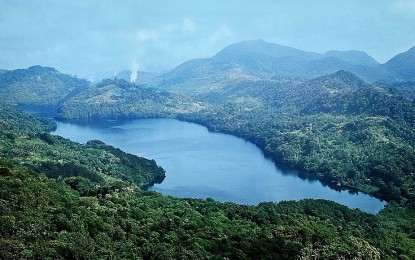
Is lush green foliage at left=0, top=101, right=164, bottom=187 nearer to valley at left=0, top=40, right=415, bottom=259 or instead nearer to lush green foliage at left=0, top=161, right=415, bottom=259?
valley at left=0, top=40, right=415, bottom=259

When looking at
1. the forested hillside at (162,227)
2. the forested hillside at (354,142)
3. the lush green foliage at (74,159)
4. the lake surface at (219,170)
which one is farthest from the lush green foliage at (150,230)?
the forested hillside at (354,142)

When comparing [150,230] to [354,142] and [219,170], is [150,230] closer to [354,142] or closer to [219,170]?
[219,170]

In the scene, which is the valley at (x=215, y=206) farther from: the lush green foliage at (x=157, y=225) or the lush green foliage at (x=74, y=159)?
the lush green foliage at (x=74, y=159)

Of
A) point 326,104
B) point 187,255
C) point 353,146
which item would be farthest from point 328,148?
point 187,255

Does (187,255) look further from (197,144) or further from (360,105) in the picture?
(360,105)

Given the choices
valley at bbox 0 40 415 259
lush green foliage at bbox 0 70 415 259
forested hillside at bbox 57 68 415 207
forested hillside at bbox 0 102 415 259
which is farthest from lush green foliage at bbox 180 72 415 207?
forested hillside at bbox 0 102 415 259
